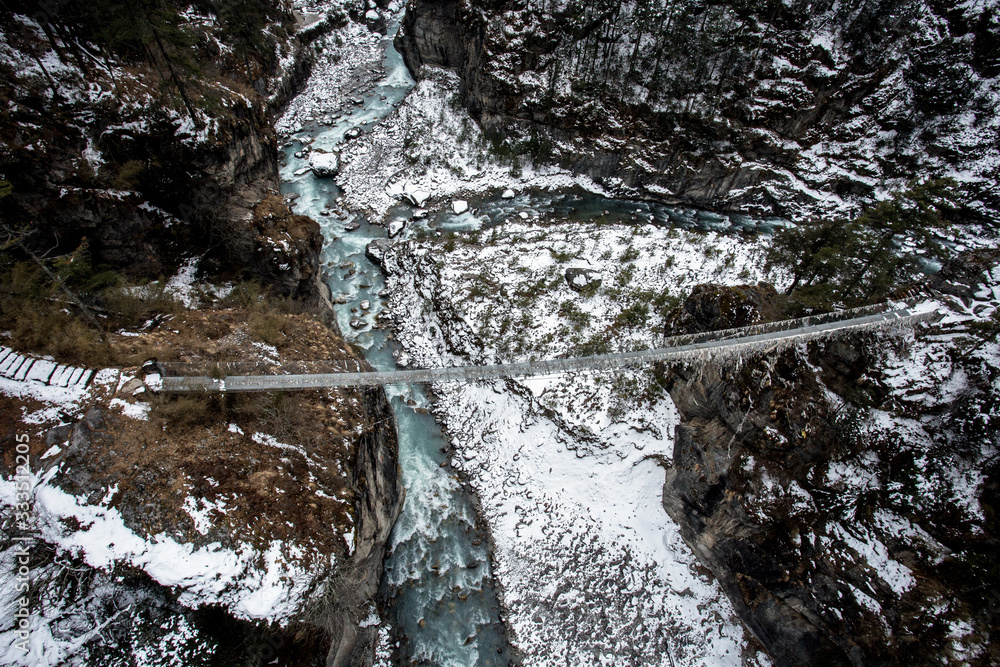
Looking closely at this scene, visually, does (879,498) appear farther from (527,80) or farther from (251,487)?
(527,80)

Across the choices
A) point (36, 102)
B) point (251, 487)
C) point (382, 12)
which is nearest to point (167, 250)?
point (36, 102)

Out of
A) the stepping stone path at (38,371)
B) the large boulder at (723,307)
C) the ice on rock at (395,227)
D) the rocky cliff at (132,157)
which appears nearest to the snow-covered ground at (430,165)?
the ice on rock at (395,227)

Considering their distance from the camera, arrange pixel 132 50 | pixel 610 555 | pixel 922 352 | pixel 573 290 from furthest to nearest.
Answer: pixel 573 290, pixel 132 50, pixel 610 555, pixel 922 352

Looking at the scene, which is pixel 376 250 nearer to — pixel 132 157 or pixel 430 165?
pixel 430 165

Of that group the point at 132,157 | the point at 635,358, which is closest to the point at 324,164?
the point at 132,157

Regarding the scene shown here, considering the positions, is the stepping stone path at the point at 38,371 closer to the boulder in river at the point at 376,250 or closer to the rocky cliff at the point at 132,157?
the rocky cliff at the point at 132,157

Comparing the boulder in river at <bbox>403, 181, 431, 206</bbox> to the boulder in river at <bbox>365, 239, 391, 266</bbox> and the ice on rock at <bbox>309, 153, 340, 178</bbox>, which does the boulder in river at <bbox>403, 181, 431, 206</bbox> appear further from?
the ice on rock at <bbox>309, 153, 340, 178</bbox>
